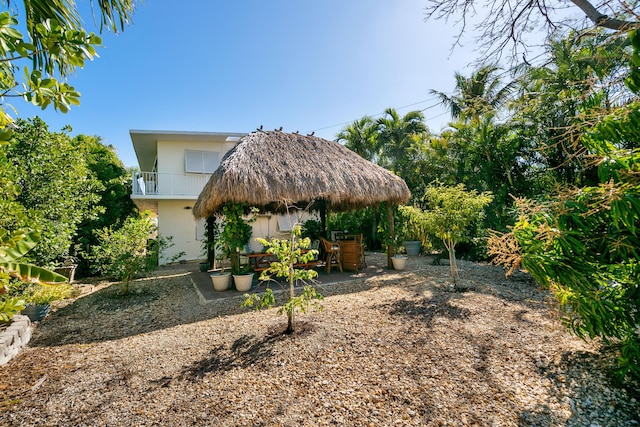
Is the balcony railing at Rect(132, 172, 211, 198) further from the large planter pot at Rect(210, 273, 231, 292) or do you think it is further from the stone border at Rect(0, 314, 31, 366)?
the stone border at Rect(0, 314, 31, 366)

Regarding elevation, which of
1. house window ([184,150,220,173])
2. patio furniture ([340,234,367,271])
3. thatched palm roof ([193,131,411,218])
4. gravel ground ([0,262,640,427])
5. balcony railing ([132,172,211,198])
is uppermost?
house window ([184,150,220,173])

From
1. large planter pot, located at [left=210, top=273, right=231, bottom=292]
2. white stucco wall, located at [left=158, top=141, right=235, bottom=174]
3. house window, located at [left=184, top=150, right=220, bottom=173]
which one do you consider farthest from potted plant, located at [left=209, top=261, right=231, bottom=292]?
white stucco wall, located at [left=158, top=141, right=235, bottom=174]

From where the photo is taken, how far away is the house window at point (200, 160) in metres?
13.0

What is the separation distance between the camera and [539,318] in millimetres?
4219

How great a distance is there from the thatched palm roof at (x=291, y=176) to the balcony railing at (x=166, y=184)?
569 centimetres

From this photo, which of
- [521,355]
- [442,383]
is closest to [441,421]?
[442,383]

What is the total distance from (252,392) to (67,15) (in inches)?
137

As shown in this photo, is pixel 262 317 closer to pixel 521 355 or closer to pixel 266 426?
pixel 266 426

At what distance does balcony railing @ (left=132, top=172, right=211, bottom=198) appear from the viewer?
39.3 ft

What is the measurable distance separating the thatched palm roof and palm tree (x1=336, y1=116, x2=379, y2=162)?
779cm

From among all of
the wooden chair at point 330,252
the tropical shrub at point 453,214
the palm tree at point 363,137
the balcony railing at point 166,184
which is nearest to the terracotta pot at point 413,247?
the wooden chair at point 330,252

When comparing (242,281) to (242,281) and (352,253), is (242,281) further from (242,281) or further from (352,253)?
(352,253)

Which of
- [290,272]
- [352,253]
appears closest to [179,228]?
[352,253]

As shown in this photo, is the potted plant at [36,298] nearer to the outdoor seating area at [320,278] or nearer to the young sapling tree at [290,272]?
the outdoor seating area at [320,278]
